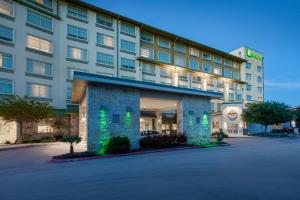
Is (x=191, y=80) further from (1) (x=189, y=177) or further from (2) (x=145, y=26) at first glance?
(1) (x=189, y=177)

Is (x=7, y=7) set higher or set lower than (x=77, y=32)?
higher

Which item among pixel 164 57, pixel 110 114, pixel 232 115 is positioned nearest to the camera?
pixel 110 114

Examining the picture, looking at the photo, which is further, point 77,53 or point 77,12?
point 77,12

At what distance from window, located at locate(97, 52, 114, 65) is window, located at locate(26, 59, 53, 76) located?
8.05 metres

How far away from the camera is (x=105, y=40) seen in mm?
38688

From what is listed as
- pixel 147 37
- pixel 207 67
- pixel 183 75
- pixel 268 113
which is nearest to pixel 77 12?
pixel 147 37

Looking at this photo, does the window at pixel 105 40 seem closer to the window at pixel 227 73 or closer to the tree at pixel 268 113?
the tree at pixel 268 113

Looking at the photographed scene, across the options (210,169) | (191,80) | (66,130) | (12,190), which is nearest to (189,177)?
(210,169)

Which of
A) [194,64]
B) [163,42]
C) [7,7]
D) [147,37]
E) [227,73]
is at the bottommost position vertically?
[227,73]

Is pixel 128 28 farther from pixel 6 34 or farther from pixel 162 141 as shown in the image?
pixel 162 141

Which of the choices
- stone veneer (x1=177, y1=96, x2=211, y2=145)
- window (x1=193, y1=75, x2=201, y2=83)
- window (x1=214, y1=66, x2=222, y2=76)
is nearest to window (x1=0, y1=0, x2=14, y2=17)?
stone veneer (x1=177, y1=96, x2=211, y2=145)

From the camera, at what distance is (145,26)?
42.5m

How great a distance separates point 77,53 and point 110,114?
2111cm

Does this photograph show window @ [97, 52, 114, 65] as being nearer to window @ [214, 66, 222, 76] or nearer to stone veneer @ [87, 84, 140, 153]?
stone veneer @ [87, 84, 140, 153]
